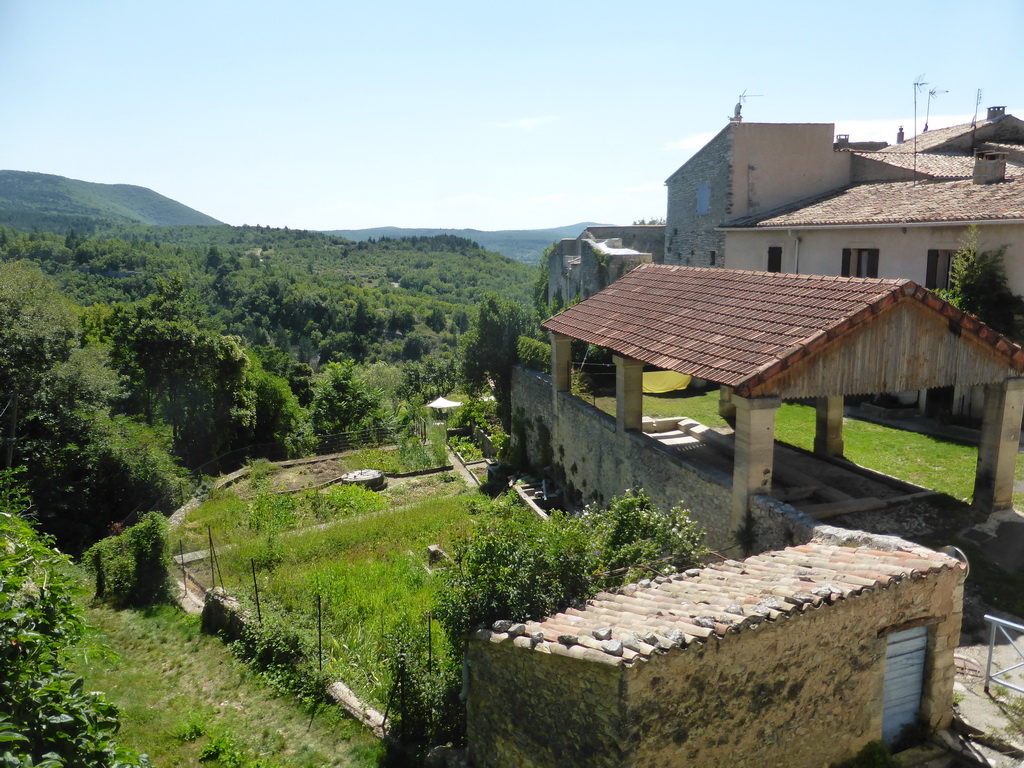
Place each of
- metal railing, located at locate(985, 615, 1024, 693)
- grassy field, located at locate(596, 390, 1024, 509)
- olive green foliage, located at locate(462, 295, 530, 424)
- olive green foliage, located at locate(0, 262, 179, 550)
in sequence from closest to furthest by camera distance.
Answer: metal railing, located at locate(985, 615, 1024, 693) < grassy field, located at locate(596, 390, 1024, 509) < olive green foliage, located at locate(0, 262, 179, 550) < olive green foliage, located at locate(462, 295, 530, 424)

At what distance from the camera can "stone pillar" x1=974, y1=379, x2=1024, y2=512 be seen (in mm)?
10273

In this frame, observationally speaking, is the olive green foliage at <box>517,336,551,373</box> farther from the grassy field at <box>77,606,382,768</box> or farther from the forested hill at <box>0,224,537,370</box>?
the forested hill at <box>0,224,537,370</box>

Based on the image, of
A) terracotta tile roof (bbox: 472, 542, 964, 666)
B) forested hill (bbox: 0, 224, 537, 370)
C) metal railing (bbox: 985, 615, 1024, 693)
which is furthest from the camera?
forested hill (bbox: 0, 224, 537, 370)

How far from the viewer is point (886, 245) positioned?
1895 centimetres

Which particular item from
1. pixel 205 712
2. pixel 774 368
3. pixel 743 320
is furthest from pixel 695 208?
pixel 205 712

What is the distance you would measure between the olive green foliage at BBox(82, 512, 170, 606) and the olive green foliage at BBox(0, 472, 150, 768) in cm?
954

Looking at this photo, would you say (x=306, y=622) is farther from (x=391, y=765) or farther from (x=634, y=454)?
(x=634, y=454)

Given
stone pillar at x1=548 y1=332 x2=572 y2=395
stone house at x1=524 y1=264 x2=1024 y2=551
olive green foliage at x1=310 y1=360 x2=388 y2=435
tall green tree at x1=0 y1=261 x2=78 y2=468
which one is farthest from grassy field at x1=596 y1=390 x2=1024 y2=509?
tall green tree at x1=0 y1=261 x2=78 y2=468

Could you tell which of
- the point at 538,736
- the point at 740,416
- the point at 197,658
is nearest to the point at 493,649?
the point at 538,736

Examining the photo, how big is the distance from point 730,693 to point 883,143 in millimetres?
34341

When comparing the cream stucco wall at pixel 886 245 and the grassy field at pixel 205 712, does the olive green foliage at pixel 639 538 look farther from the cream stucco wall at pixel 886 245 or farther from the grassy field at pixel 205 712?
the cream stucco wall at pixel 886 245

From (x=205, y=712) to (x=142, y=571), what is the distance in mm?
5814

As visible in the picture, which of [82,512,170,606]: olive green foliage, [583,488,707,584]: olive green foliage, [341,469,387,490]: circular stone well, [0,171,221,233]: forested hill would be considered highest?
[0,171,221,233]: forested hill

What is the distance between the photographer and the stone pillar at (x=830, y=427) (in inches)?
532
